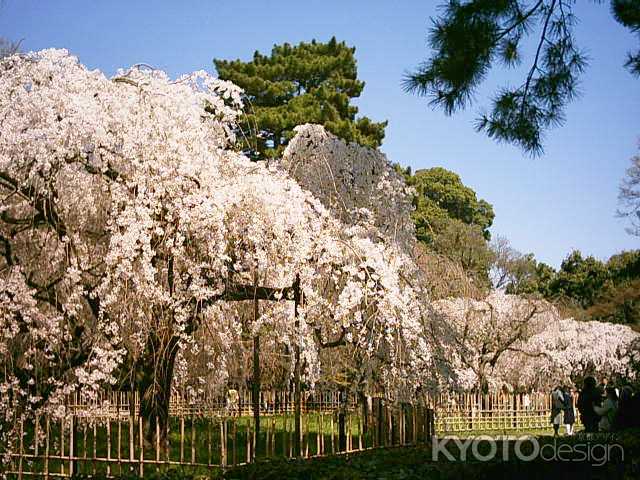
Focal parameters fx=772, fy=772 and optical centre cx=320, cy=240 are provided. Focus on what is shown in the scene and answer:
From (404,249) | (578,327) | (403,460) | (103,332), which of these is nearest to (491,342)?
(578,327)

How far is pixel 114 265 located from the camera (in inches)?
324

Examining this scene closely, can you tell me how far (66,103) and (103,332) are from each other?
8.29 feet

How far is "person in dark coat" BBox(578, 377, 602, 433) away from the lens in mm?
12336

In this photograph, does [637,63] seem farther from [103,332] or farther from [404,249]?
[103,332]

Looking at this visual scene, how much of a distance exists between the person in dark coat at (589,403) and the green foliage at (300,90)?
12.3 m

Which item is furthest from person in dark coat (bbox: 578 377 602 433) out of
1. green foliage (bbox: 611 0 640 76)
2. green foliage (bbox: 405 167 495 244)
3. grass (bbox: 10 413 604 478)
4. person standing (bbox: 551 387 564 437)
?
green foliage (bbox: 405 167 495 244)

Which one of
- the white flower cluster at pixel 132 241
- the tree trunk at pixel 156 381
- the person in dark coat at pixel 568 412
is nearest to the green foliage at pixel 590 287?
the person in dark coat at pixel 568 412

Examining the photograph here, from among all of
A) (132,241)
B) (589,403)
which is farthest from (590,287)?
(132,241)

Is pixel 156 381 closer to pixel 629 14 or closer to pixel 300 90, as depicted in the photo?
pixel 629 14

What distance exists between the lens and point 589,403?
1243 centimetres

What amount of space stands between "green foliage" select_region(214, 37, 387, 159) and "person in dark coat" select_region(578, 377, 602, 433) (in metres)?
12.3

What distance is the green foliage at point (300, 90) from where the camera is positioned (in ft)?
76.5

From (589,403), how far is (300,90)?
16922 millimetres

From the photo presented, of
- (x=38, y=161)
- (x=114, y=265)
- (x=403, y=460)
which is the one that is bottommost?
(x=403, y=460)
